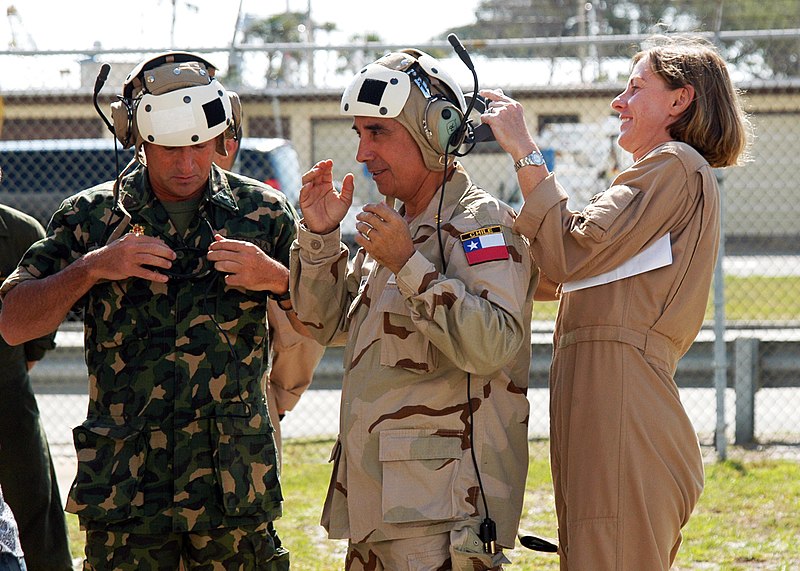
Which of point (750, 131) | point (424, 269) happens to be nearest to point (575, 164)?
point (750, 131)

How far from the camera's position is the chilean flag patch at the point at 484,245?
9.59 ft

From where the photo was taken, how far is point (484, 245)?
2.94 m

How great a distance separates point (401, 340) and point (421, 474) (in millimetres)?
368

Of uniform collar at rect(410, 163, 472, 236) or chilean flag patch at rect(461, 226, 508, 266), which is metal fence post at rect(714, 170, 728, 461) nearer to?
uniform collar at rect(410, 163, 472, 236)

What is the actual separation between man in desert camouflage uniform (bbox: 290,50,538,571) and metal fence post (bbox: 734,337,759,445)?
4.87 meters

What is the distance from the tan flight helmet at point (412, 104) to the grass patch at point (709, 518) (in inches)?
115

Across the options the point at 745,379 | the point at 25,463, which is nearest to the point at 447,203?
the point at 25,463

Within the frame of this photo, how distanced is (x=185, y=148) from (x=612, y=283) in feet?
4.55

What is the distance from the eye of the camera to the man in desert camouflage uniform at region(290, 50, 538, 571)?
2.86m

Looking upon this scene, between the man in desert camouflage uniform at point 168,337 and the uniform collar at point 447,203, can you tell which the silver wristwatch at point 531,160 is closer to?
the uniform collar at point 447,203

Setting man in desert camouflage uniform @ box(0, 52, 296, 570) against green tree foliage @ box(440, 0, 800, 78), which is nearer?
man in desert camouflage uniform @ box(0, 52, 296, 570)

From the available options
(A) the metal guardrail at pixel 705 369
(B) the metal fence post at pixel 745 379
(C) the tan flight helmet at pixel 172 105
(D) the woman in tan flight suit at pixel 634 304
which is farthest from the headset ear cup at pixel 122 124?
(B) the metal fence post at pixel 745 379

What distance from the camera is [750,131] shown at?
335 cm

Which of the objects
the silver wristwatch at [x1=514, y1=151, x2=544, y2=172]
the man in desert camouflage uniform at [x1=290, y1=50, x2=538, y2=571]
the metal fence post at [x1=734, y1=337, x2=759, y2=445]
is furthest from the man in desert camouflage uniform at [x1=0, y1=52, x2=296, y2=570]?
the metal fence post at [x1=734, y1=337, x2=759, y2=445]
